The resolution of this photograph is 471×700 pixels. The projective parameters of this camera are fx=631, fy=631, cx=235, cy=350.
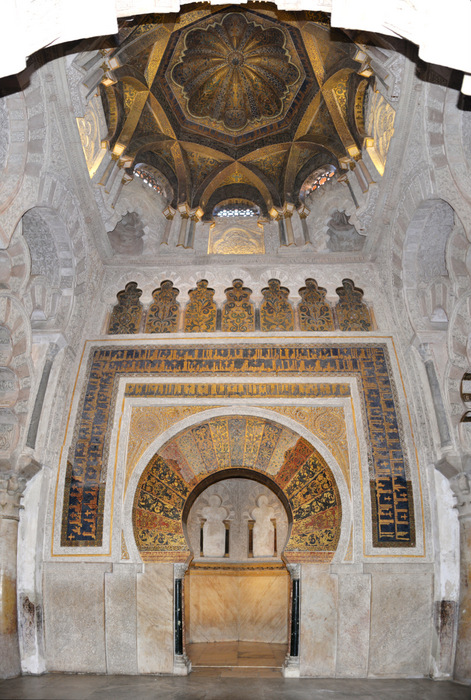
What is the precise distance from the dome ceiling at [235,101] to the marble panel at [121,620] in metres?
5.44

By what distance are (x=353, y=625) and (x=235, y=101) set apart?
24.1 ft

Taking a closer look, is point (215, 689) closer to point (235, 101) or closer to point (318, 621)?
point (318, 621)

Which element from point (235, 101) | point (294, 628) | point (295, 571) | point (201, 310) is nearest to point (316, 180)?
point (235, 101)

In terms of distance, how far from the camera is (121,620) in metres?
7.29

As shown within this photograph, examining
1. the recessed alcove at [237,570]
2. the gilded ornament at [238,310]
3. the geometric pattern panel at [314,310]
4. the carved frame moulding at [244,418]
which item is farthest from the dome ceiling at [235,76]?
the recessed alcove at [237,570]

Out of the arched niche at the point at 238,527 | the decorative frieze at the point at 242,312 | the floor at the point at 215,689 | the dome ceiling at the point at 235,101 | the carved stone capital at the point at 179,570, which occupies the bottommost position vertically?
the floor at the point at 215,689

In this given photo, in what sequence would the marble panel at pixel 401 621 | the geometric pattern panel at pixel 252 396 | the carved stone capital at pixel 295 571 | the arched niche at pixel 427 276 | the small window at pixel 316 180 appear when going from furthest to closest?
the small window at pixel 316 180
the arched niche at pixel 427 276
the geometric pattern panel at pixel 252 396
the carved stone capital at pixel 295 571
the marble panel at pixel 401 621

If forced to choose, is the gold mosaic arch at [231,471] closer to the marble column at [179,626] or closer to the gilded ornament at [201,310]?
the marble column at [179,626]

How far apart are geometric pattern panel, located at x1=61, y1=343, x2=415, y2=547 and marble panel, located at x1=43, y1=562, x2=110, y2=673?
0.33 m

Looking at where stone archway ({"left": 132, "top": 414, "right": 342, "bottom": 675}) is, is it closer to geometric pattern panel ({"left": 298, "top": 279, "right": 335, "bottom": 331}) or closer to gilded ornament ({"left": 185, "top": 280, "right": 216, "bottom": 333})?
gilded ornament ({"left": 185, "top": 280, "right": 216, "bottom": 333})

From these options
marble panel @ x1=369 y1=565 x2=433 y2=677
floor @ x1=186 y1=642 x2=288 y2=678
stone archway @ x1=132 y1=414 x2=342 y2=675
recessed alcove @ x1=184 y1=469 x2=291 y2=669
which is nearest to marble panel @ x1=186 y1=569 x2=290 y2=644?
recessed alcove @ x1=184 y1=469 x2=291 y2=669

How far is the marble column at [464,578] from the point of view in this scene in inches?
265

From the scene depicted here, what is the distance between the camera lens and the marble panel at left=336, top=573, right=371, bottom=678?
23.4ft

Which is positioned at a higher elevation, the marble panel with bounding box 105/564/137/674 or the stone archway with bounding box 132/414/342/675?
the stone archway with bounding box 132/414/342/675
